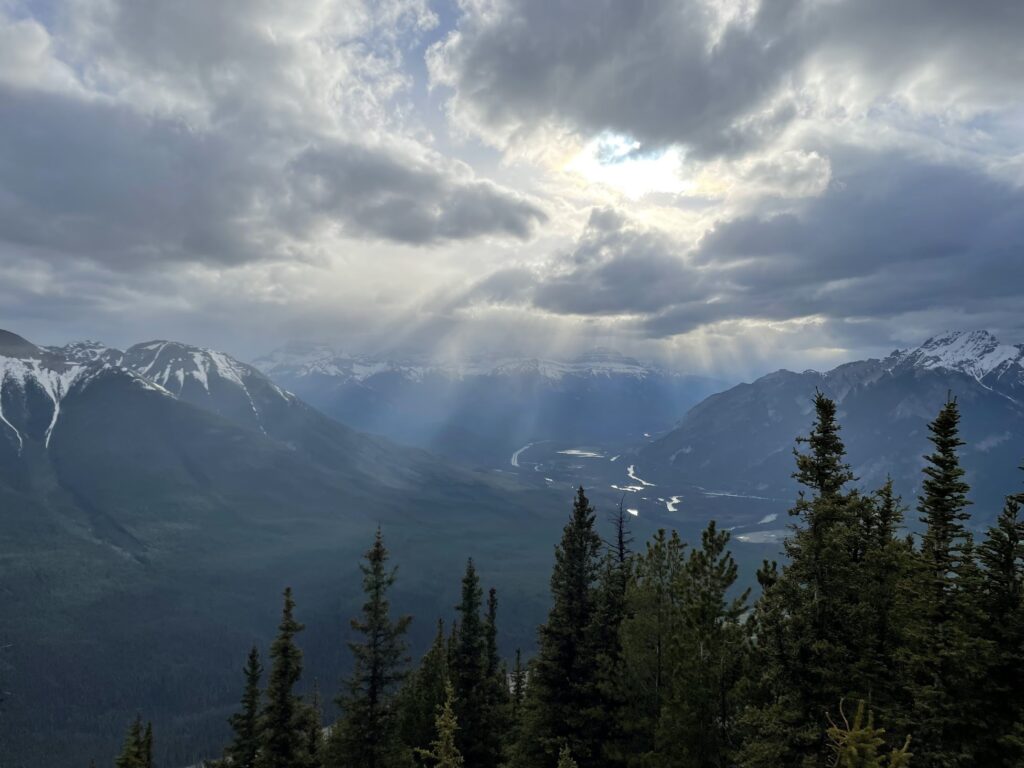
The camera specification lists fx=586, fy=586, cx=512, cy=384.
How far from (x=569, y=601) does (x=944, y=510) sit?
18.6m

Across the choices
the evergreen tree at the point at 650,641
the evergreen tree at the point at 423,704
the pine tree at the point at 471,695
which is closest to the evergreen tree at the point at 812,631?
the evergreen tree at the point at 650,641

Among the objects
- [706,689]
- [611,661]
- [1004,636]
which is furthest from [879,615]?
[611,661]

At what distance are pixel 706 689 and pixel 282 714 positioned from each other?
24.1 metres

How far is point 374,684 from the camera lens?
37438 mm

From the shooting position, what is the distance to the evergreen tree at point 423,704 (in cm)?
4162

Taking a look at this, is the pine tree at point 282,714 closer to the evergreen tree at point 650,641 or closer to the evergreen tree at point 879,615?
the evergreen tree at point 650,641

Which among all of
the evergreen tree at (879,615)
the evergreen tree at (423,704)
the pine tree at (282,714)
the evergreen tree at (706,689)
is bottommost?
the evergreen tree at (423,704)

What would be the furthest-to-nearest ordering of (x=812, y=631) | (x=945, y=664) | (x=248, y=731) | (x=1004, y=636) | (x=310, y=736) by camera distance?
1. (x=248, y=731)
2. (x=310, y=736)
3. (x=812, y=631)
4. (x=945, y=664)
5. (x=1004, y=636)

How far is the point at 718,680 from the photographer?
75.6 feet

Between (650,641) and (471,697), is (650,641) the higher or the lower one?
the higher one

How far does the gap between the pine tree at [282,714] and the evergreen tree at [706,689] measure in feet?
68.5

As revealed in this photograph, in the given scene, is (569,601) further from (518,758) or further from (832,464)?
(832,464)

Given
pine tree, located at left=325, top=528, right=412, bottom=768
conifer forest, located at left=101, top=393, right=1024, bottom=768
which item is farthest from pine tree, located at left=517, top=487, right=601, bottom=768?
pine tree, located at left=325, top=528, right=412, bottom=768

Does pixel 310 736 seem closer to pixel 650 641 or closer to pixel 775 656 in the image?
pixel 650 641
